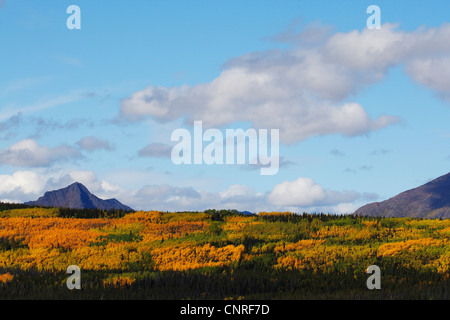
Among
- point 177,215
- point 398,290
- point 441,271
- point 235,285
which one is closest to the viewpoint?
point 398,290

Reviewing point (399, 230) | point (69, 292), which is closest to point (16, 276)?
point (69, 292)

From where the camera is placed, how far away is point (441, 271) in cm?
1920

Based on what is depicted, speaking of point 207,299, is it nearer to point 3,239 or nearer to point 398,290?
point 398,290

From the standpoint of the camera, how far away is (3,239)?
2708cm

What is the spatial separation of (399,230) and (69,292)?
58.8 ft

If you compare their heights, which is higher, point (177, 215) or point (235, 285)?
point (177, 215)

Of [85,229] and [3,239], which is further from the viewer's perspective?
[85,229]
